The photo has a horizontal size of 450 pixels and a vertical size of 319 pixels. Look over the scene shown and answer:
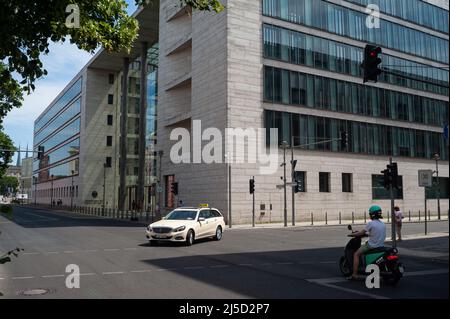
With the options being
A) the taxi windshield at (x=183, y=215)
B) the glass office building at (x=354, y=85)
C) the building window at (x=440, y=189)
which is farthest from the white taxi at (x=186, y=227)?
the building window at (x=440, y=189)

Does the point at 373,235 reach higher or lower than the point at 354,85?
lower

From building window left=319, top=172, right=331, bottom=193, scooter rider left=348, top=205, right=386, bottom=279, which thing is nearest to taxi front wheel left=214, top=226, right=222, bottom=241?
scooter rider left=348, top=205, right=386, bottom=279

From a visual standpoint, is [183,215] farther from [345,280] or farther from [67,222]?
[67,222]

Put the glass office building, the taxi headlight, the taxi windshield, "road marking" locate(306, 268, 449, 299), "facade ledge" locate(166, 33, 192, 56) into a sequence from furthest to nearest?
"facade ledge" locate(166, 33, 192, 56)
the glass office building
the taxi windshield
the taxi headlight
"road marking" locate(306, 268, 449, 299)

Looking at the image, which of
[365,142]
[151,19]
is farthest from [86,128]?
[365,142]

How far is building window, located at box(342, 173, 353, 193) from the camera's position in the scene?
42312mm

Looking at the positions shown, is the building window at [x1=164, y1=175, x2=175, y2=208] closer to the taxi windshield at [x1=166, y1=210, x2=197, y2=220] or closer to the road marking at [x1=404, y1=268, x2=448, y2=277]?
the taxi windshield at [x1=166, y1=210, x2=197, y2=220]

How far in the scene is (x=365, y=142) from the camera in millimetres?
43750

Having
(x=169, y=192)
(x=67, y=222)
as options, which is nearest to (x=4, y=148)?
(x=67, y=222)

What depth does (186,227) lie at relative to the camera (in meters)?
17.1

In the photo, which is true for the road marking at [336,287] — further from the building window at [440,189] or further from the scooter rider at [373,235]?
the building window at [440,189]

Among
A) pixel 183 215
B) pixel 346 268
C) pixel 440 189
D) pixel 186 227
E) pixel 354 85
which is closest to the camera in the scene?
pixel 346 268

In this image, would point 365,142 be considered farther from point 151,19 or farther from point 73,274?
point 73,274

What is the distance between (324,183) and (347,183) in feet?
10.3
